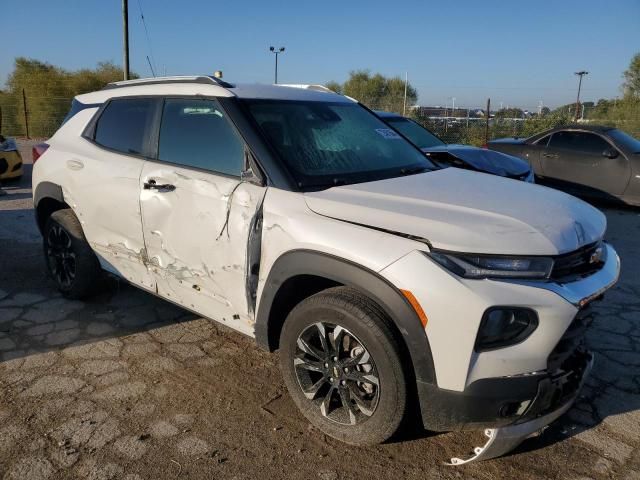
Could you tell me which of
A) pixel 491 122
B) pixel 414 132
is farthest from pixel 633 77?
pixel 414 132

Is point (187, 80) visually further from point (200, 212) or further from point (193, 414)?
point (193, 414)

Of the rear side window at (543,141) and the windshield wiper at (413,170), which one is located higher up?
the rear side window at (543,141)

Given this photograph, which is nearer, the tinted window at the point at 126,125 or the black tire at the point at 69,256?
the tinted window at the point at 126,125

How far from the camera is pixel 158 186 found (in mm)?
3293

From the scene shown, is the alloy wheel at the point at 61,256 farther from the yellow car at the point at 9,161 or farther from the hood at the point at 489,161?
the yellow car at the point at 9,161

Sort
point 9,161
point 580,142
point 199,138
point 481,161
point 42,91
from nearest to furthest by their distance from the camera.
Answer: point 199,138 < point 481,161 < point 580,142 < point 9,161 < point 42,91

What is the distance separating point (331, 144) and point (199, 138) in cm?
82

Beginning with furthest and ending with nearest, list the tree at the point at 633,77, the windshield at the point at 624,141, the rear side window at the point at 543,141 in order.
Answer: the tree at the point at 633,77
the rear side window at the point at 543,141
the windshield at the point at 624,141

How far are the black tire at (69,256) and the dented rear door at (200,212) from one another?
976mm

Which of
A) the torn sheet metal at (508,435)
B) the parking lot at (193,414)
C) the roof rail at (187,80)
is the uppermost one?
the roof rail at (187,80)

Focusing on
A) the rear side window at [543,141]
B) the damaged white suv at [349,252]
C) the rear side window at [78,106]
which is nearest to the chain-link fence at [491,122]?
the rear side window at [543,141]

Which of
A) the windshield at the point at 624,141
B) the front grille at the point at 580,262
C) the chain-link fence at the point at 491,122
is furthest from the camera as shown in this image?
the chain-link fence at the point at 491,122

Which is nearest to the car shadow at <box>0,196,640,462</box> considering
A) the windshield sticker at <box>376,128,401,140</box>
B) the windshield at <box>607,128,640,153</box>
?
the windshield sticker at <box>376,128,401,140</box>

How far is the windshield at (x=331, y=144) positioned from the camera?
9.70 feet
